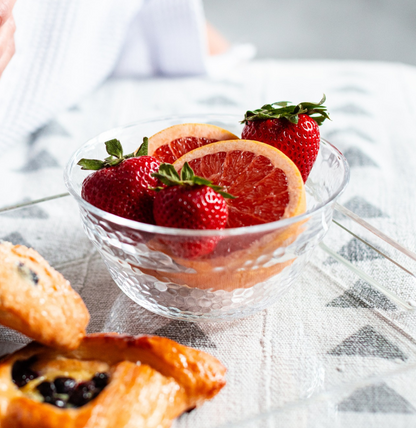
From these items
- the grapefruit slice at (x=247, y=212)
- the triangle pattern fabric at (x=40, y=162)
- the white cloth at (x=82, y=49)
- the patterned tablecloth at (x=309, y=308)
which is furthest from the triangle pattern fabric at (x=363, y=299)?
the white cloth at (x=82, y=49)

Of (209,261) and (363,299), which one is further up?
(209,261)

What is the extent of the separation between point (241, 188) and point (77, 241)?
0.39 meters

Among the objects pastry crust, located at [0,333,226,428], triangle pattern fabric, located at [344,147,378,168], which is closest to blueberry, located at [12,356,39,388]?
pastry crust, located at [0,333,226,428]

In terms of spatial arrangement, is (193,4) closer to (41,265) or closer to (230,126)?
(230,126)

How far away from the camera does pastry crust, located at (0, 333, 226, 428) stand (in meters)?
0.48

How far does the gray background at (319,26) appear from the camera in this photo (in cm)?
359

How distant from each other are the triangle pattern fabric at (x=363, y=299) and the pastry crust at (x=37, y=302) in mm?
386

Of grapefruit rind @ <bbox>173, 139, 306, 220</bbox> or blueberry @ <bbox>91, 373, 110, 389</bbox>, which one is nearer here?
blueberry @ <bbox>91, 373, 110, 389</bbox>

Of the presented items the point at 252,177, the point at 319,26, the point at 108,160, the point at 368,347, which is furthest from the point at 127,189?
the point at 319,26

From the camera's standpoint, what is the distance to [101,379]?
535 mm

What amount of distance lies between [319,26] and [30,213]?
3.36 m

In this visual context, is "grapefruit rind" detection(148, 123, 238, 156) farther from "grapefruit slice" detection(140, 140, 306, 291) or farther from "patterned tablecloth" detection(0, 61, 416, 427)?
"patterned tablecloth" detection(0, 61, 416, 427)

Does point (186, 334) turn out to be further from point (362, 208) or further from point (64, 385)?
point (362, 208)

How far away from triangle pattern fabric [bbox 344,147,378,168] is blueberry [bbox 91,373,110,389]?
2.89 feet
